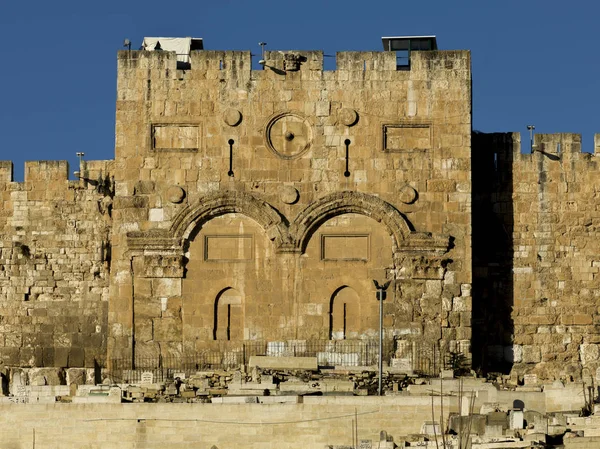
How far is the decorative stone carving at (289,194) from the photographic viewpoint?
43.4 m

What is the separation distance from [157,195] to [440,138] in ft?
19.2

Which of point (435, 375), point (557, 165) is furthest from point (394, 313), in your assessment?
point (557, 165)

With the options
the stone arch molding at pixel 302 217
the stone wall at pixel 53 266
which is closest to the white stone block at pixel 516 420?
the stone arch molding at pixel 302 217

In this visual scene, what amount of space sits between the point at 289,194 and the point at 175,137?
2632 millimetres

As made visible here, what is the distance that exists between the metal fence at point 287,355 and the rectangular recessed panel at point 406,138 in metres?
3.96

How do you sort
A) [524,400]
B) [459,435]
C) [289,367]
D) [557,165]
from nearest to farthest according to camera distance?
[459,435]
[524,400]
[289,367]
[557,165]

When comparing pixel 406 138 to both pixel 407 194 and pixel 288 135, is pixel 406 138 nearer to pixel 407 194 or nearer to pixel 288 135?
pixel 407 194

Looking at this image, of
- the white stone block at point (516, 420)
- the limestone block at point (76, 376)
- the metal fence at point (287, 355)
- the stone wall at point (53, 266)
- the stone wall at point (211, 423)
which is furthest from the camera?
the stone wall at point (53, 266)

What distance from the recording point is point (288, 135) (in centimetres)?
4369

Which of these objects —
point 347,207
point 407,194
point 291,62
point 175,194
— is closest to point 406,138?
point 407,194

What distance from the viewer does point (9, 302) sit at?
46.1m

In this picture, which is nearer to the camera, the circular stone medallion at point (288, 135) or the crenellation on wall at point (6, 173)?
the circular stone medallion at point (288, 135)

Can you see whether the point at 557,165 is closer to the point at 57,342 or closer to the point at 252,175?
the point at 252,175

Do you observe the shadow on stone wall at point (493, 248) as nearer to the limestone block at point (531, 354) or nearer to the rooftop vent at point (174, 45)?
the limestone block at point (531, 354)
